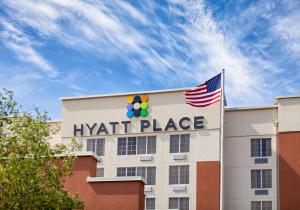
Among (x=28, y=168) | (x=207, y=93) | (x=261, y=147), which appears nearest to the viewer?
(x=28, y=168)

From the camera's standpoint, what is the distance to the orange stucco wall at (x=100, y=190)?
25.1 metres

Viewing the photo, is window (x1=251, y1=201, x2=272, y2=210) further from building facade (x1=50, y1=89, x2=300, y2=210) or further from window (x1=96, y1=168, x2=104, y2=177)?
window (x1=96, y1=168, x2=104, y2=177)

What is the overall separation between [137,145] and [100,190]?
18932mm

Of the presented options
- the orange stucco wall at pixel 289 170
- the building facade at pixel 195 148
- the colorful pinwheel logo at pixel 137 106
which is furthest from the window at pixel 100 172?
the orange stucco wall at pixel 289 170

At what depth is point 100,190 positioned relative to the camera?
25562 mm

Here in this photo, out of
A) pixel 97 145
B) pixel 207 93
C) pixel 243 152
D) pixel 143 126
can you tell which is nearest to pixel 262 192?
pixel 243 152

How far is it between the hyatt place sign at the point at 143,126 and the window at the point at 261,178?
558 cm

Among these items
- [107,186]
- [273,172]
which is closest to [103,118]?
[273,172]

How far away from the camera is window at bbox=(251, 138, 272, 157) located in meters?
42.9

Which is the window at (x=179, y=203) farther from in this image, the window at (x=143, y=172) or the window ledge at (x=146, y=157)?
the window ledge at (x=146, y=157)

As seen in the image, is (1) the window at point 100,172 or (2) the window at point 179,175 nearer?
(2) the window at point 179,175

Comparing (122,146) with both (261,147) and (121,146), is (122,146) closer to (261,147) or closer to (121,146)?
(121,146)

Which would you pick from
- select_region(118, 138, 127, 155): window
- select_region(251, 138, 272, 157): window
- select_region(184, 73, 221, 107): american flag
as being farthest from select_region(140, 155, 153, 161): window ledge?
select_region(184, 73, 221, 107): american flag

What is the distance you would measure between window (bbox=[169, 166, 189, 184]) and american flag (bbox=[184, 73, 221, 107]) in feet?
43.8
